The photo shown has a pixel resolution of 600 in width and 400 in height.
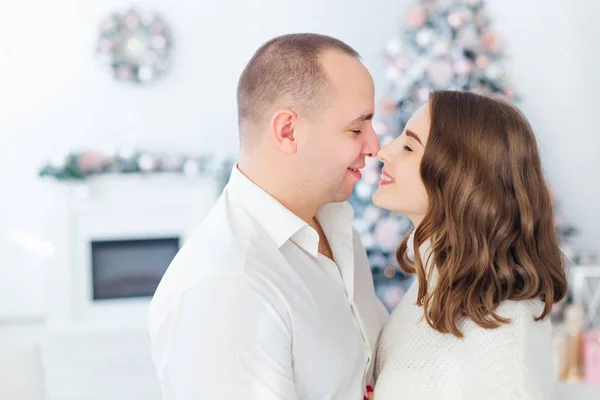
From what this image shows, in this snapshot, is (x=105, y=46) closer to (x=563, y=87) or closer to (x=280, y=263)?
(x=563, y=87)

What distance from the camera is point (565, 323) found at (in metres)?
4.62

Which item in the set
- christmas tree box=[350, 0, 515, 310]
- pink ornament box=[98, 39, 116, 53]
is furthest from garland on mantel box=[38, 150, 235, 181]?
christmas tree box=[350, 0, 515, 310]

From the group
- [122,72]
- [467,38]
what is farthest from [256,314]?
[122,72]

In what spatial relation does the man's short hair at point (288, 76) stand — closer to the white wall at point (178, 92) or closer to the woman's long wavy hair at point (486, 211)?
the woman's long wavy hair at point (486, 211)

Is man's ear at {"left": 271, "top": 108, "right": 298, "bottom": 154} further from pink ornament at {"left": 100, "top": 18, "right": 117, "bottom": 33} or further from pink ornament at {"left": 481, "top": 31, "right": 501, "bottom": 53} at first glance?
pink ornament at {"left": 100, "top": 18, "right": 117, "bottom": 33}

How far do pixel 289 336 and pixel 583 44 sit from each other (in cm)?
483

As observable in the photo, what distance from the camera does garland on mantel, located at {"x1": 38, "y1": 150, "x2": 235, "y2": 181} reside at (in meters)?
4.95

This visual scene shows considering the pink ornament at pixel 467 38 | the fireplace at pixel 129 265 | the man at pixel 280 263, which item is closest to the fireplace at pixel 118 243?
the fireplace at pixel 129 265

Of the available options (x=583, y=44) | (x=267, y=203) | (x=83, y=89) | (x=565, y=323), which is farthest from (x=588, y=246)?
(x=267, y=203)

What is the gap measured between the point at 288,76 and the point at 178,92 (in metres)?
4.05

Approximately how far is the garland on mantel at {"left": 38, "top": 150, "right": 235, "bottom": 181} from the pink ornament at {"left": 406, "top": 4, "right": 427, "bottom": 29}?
1.75 metres

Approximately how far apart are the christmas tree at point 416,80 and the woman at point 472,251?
9.29 ft

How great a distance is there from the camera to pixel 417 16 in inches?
192

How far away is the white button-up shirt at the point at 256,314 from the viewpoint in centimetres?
142
